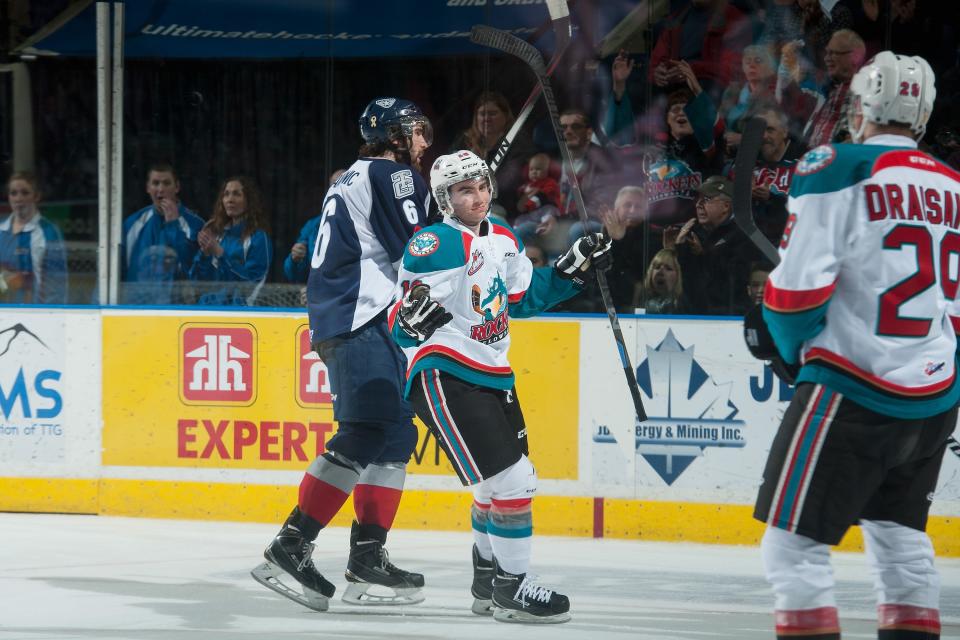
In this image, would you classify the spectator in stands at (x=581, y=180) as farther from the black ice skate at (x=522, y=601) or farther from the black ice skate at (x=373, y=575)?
the black ice skate at (x=522, y=601)

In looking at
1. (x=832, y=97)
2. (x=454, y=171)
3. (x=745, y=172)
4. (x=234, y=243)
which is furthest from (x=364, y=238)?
(x=832, y=97)

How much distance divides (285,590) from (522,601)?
692 millimetres

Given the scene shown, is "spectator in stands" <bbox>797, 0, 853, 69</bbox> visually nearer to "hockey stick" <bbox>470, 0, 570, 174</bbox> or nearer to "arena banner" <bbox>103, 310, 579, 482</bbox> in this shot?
"hockey stick" <bbox>470, 0, 570, 174</bbox>

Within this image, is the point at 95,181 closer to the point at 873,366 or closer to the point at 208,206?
the point at 208,206

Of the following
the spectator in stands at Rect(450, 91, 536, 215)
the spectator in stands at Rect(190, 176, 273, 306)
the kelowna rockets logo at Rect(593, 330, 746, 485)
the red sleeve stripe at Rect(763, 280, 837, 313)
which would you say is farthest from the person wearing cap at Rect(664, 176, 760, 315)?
the red sleeve stripe at Rect(763, 280, 837, 313)

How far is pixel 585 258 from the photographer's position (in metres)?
3.99

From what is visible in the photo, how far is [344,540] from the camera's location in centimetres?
538

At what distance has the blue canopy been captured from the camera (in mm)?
5859

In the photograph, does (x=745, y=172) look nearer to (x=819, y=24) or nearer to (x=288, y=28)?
(x=819, y=24)

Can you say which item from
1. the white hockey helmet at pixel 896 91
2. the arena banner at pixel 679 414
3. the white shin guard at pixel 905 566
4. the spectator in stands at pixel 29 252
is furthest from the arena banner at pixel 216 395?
the white hockey helmet at pixel 896 91

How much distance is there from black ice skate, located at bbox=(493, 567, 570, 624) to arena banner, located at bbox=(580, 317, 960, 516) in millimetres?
1541

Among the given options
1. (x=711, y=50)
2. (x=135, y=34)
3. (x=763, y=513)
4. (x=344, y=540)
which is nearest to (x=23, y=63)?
(x=135, y=34)

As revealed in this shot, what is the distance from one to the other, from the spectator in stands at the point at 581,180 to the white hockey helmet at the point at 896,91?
9.68 feet

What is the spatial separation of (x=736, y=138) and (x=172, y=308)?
238cm
